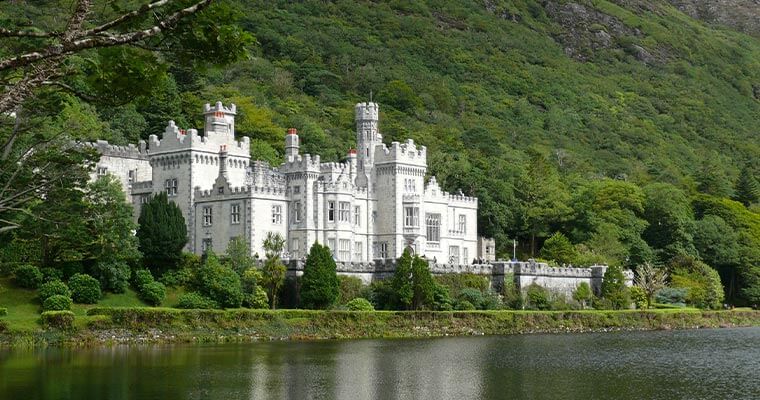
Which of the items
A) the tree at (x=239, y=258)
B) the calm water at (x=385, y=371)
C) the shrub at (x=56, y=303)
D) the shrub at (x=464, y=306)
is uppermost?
the tree at (x=239, y=258)

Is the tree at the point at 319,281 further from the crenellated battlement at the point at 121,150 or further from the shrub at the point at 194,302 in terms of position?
the crenellated battlement at the point at 121,150

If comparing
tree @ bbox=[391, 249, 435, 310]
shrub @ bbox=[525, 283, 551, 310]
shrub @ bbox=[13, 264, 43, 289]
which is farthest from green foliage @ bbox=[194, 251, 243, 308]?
shrub @ bbox=[525, 283, 551, 310]

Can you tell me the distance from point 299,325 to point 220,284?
4.95 meters

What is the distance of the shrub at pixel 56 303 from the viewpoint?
191ft

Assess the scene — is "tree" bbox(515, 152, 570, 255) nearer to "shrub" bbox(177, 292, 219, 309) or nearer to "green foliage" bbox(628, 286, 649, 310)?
"green foliage" bbox(628, 286, 649, 310)

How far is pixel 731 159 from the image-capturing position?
171m

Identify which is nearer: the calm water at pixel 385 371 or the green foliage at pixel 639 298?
the calm water at pixel 385 371

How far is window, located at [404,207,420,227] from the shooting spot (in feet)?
262

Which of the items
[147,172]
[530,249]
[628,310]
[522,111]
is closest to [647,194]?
[530,249]

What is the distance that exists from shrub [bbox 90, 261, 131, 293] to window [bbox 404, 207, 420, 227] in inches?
860

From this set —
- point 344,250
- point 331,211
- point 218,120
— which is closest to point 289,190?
point 331,211

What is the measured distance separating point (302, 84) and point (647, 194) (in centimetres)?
5564

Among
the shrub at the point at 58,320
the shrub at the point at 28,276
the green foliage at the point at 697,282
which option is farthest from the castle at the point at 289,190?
the green foliage at the point at 697,282

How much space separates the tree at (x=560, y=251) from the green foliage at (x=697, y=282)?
9.29m
